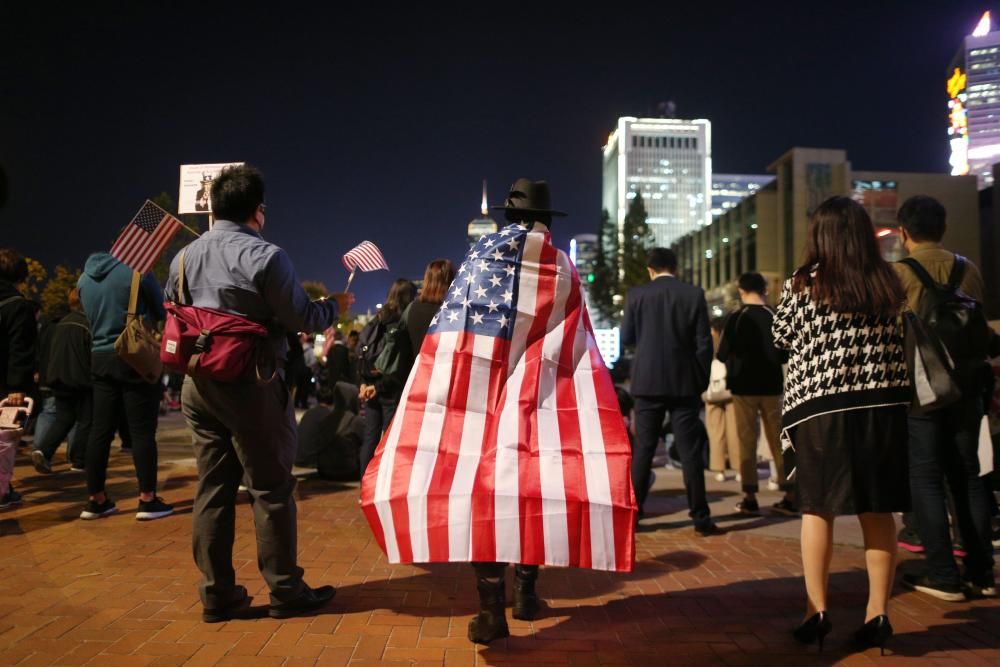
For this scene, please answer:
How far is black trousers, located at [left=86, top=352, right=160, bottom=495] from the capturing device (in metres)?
5.25

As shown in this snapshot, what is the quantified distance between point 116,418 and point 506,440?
3.83m

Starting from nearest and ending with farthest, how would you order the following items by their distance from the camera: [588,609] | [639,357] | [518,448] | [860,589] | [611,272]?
[518,448]
[588,609]
[860,589]
[639,357]
[611,272]

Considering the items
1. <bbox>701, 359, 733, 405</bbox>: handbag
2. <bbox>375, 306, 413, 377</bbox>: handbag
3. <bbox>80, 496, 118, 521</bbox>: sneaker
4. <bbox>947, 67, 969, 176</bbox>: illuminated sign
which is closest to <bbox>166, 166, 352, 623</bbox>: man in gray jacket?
<bbox>375, 306, 413, 377</bbox>: handbag

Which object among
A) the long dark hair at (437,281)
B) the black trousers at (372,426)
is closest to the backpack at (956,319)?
the long dark hair at (437,281)

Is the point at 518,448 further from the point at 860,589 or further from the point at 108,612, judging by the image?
the point at 860,589

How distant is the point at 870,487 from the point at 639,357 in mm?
2484

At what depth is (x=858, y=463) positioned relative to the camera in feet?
9.87

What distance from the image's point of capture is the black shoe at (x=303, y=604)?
334 centimetres

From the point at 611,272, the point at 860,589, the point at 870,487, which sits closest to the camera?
the point at 870,487

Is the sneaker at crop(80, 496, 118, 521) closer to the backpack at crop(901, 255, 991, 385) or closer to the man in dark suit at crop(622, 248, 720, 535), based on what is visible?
the man in dark suit at crop(622, 248, 720, 535)

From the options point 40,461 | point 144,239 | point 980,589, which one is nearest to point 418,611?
point 980,589

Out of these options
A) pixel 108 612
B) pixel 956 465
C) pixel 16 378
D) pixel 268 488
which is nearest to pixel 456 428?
pixel 268 488

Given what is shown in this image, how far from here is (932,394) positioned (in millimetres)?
3100

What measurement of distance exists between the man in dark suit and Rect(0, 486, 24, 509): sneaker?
16.1ft
